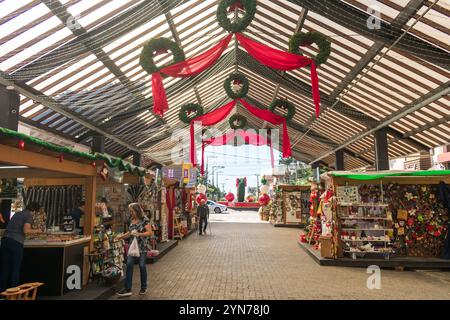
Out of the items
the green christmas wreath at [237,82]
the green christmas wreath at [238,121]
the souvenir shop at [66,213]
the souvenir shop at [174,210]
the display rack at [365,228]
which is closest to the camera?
the souvenir shop at [66,213]

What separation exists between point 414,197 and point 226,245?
5698 millimetres

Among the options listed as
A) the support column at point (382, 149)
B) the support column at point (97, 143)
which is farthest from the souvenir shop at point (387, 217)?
the support column at point (97, 143)

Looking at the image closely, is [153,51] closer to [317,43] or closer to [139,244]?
[317,43]

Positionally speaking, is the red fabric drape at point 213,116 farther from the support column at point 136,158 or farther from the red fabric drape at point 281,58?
the support column at point 136,158

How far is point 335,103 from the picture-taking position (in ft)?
37.9

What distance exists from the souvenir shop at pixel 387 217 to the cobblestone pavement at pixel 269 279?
70cm

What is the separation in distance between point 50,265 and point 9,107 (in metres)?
4.65

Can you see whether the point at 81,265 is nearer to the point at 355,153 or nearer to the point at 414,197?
the point at 414,197

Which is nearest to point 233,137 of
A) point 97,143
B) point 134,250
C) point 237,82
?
point 237,82

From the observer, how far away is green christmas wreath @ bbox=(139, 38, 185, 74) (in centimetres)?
707

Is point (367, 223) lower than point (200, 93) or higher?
lower

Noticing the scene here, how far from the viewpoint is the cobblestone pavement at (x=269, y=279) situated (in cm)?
514

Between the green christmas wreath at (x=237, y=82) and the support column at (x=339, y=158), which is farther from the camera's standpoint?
the support column at (x=339, y=158)
